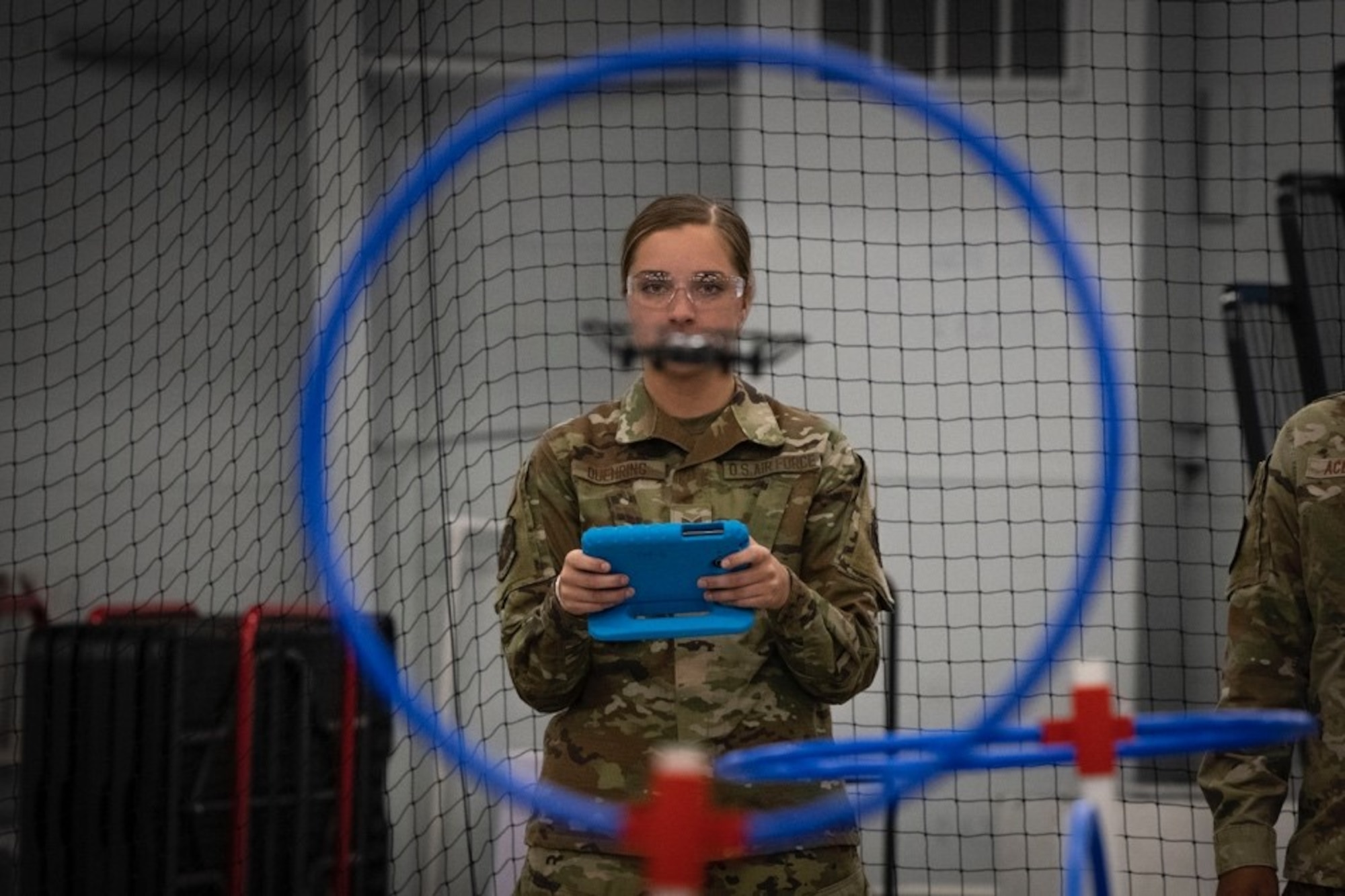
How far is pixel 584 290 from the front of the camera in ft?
16.3

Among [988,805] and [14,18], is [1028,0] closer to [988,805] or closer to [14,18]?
[988,805]

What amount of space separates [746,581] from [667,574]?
78mm

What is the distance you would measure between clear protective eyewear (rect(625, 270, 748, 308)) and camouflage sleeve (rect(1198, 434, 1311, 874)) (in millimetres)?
677

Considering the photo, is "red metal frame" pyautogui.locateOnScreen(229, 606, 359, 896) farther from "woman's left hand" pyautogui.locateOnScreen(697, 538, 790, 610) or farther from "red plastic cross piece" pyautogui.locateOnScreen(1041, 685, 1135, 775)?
"red plastic cross piece" pyautogui.locateOnScreen(1041, 685, 1135, 775)

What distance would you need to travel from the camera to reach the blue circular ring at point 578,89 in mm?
1500

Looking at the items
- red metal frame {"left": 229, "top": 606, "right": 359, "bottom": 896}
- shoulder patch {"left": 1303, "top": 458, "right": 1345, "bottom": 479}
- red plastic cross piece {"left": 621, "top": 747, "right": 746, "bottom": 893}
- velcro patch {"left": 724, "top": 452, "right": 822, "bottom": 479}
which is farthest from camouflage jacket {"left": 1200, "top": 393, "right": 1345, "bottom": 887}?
red metal frame {"left": 229, "top": 606, "right": 359, "bottom": 896}

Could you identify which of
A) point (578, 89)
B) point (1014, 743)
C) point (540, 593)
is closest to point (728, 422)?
point (540, 593)

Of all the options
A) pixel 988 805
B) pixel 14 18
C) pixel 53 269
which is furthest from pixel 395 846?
pixel 14 18

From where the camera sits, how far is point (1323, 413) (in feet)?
6.46

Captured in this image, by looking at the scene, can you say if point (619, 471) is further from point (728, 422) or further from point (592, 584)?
point (592, 584)

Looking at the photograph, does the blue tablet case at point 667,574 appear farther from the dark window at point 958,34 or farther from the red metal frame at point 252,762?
the dark window at point 958,34

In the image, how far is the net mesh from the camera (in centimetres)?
469

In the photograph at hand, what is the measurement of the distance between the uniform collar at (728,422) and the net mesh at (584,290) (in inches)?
101

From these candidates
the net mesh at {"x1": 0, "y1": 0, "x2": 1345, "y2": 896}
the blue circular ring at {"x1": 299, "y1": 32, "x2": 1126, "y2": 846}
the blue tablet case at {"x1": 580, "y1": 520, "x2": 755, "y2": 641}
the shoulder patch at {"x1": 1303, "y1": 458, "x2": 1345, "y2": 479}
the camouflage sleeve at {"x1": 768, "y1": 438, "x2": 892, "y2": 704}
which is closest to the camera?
the blue circular ring at {"x1": 299, "y1": 32, "x2": 1126, "y2": 846}
